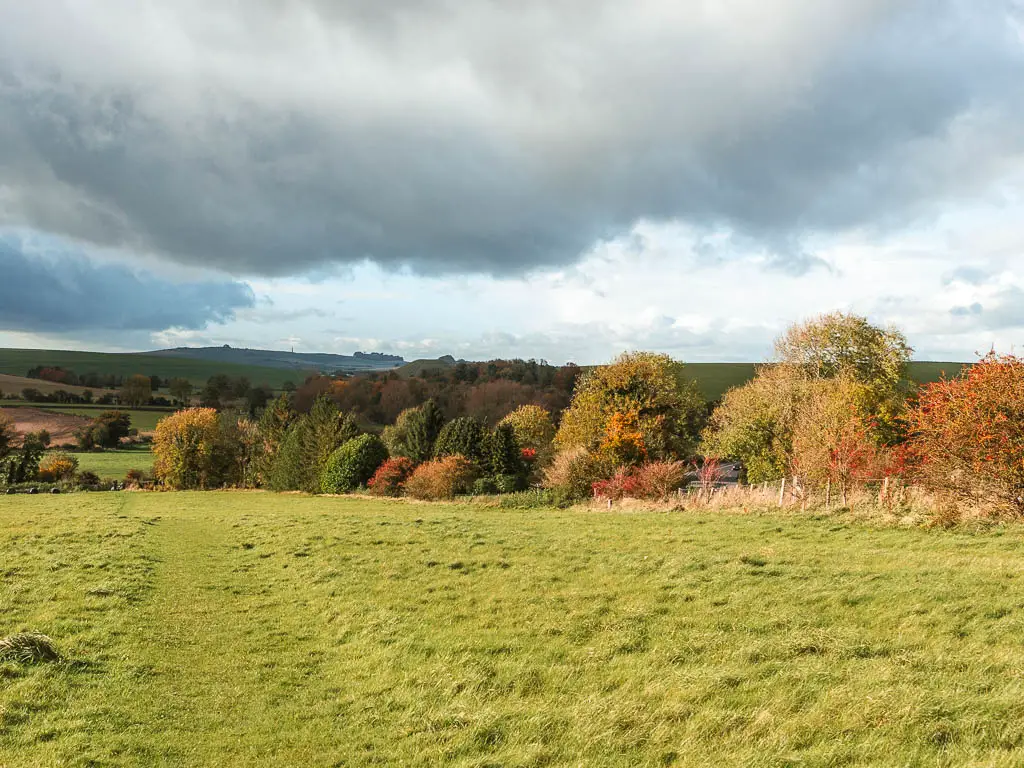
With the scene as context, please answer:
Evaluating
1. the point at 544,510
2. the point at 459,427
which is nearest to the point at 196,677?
the point at 544,510

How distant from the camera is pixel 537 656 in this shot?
957 cm

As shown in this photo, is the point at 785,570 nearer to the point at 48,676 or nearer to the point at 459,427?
the point at 48,676

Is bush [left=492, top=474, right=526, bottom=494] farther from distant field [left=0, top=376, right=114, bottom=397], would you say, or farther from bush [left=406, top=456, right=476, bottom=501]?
distant field [left=0, top=376, right=114, bottom=397]

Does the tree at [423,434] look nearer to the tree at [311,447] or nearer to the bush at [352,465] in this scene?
the bush at [352,465]

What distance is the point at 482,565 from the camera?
52.8ft

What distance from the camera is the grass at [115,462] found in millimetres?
67812

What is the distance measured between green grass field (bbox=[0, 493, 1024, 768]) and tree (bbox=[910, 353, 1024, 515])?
259 cm

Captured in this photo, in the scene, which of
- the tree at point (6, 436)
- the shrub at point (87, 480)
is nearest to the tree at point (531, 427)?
the shrub at point (87, 480)

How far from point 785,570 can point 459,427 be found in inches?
1551

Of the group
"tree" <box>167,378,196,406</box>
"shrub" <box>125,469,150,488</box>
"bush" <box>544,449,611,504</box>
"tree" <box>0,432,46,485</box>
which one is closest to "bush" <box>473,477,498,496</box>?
"bush" <box>544,449,611,504</box>

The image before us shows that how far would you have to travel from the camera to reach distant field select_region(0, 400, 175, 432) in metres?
98.5

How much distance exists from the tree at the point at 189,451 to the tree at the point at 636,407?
37.9 metres

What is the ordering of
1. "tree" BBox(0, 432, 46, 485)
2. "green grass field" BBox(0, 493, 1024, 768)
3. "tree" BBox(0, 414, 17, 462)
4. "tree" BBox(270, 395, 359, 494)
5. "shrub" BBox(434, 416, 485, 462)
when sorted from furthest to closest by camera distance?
"tree" BBox(0, 414, 17, 462) < "tree" BBox(0, 432, 46, 485) < "tree" BBox(270, 395, 359, 494) < "shrub" BBox(434, 416, 485, 462) < "green grass field" BBox(0, 493, 1024, 768)

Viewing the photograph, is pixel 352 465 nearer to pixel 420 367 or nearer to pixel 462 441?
pixel 462 441
